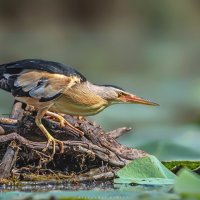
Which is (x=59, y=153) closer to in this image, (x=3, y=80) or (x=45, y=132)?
(x=45, y=132)

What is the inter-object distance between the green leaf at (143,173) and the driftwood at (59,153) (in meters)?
0.32

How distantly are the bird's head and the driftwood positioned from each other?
451 mm

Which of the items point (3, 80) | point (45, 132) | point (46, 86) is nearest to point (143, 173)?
point (45, 132)

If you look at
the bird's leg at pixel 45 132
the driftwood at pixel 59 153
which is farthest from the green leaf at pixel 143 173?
the bird's leg at pixel 45 132

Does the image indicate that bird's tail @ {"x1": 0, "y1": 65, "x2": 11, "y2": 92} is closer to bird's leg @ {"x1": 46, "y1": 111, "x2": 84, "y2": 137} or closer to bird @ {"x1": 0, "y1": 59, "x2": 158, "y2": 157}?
bird @ {"x1": 0, "y1": 59, "x2": 158, "y2": 157}

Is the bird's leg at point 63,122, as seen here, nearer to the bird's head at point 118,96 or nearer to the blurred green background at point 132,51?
the bird's head at point 118,96

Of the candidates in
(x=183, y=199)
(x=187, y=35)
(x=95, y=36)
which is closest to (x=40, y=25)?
(x=95, y=36)

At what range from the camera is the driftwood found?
6172 mm

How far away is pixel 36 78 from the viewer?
6691 mm

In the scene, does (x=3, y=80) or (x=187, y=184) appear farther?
(x=3, y=80)

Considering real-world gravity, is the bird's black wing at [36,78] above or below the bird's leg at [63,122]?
above

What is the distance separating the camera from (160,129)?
8.91 metres

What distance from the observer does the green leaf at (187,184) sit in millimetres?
5047

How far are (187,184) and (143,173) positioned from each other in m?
0.87
